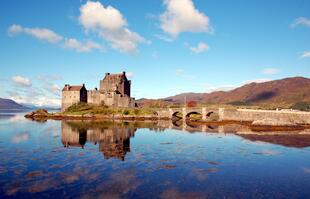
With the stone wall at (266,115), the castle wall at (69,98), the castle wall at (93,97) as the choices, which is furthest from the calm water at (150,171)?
the castle wall at (93,97)

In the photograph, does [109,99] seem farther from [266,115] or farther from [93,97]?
[266,115]

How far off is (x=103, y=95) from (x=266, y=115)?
195ft

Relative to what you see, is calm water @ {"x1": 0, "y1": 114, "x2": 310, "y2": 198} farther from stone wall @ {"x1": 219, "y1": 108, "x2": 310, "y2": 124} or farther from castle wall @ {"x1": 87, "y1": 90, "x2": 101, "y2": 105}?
castle wall @ {"x1": 87, "y1": 90, "x2": 101, "y2": 105}

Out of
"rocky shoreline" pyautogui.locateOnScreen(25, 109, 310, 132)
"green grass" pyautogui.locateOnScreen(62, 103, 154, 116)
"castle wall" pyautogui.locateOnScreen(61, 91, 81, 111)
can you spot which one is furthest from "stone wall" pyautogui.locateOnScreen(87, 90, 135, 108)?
"rocky shoreline" pyautogui.locateOnScreen(25, 109, 310, 132)

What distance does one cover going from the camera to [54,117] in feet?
311

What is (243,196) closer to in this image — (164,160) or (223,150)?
(164,160)

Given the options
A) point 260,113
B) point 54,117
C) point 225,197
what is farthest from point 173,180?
point 54,117

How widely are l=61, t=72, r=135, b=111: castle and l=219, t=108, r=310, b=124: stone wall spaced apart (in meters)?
40.2

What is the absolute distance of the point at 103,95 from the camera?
342 ft

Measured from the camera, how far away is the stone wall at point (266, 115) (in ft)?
237

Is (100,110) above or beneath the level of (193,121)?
above

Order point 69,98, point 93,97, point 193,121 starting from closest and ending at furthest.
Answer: point 193,121
point 69,98
point 93,97

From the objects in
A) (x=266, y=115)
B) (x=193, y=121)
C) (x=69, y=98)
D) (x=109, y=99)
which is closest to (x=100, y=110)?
(x=109, y=99)

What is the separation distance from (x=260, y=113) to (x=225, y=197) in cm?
6523
